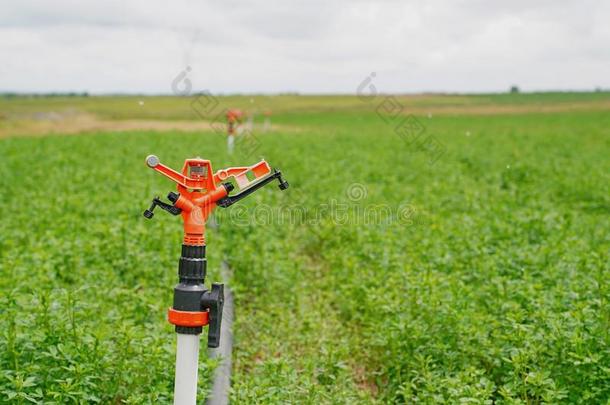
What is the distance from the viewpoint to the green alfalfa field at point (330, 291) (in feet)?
13.4

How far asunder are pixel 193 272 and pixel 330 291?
407 centimetres

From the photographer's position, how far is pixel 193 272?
2.97 m

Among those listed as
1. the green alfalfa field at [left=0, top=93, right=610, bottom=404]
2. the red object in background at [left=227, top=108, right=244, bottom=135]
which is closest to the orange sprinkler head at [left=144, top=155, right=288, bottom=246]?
the green alfalfa field at [left=0, top=93, right=610, bottom=404]

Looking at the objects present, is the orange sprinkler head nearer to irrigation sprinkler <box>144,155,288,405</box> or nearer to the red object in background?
irrigation sprinkler <box>144,155,288,405</box>

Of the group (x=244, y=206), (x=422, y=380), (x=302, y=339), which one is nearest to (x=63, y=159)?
(x=244, y=206)

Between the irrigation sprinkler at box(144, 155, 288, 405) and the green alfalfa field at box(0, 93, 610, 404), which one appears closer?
the irrigation sprinkler at box(144, 155, 288, 405)

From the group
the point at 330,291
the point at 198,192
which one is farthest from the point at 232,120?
the point at 198,192

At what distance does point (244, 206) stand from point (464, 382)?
587 centimetres

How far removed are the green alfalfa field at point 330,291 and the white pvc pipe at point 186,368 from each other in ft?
2.43

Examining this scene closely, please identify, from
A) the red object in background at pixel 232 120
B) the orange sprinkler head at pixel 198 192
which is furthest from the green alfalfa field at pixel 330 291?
the red object in background at pixel 232 120

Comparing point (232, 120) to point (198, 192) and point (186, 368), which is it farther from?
point (186, 368)

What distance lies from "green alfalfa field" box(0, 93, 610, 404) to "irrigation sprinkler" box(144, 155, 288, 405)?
0.82 meters

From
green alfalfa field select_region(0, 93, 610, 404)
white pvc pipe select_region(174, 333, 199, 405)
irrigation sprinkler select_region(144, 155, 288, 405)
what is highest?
irrigation sprinkler select_region(144, 155, 288, 405)

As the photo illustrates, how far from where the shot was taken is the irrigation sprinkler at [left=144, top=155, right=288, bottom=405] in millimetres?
2939
